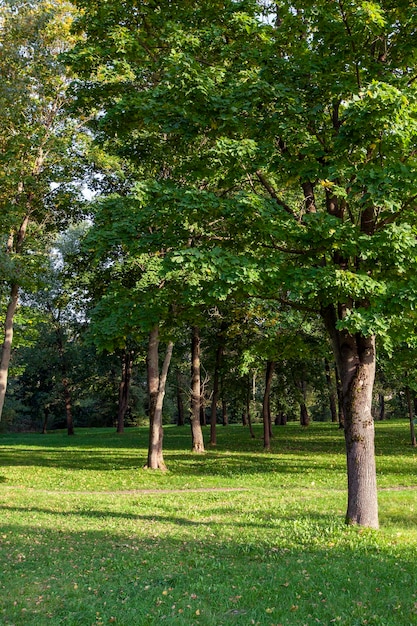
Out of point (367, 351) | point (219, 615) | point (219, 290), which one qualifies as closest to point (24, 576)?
point (219, 615)

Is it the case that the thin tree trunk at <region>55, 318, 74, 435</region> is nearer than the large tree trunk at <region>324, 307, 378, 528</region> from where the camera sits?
No

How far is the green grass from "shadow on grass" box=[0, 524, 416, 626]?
20mm

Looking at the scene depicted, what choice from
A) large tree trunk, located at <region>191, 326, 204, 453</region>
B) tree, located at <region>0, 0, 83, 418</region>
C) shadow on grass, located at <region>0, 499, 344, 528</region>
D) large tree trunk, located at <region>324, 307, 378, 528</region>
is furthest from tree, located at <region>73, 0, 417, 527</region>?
large tree trunk, located at <region>191, 326, 204, 453</region>

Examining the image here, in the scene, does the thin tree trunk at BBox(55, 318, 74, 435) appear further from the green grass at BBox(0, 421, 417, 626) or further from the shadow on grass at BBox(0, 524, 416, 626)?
the shadow on grass at BBox(0, 524, 416, 626)

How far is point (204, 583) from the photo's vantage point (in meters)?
6.54

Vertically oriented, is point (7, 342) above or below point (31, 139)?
below

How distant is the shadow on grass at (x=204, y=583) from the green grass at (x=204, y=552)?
2 cm

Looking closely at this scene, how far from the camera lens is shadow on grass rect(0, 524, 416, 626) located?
218 inches

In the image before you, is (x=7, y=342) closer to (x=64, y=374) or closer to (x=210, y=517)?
(x=210, y=517)

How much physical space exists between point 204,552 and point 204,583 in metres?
1.65

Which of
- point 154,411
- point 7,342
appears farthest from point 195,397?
point 7,342

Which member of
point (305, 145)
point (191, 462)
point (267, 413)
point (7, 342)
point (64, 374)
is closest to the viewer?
point (305, 145)

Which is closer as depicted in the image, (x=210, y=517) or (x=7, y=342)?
(x=210, y=517)

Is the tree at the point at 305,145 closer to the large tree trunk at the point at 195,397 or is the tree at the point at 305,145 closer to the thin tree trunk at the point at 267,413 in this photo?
the large tree trunk at the point at 195,397
